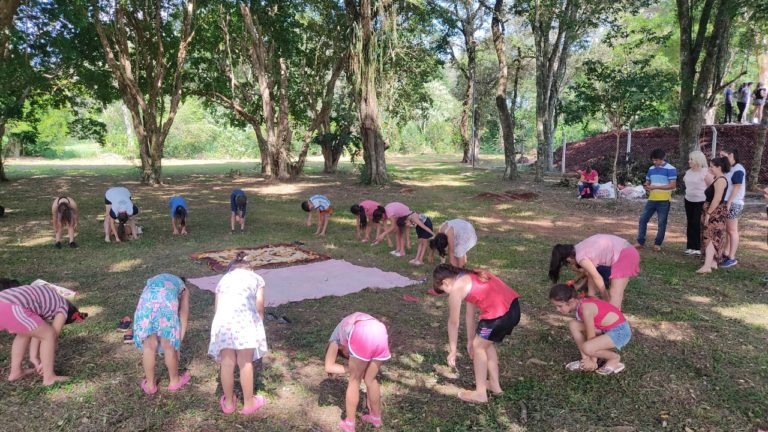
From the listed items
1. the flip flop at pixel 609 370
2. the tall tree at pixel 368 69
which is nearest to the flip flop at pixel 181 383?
the flip flop at pixel 609 370

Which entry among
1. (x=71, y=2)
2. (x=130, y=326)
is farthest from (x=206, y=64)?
(x=130, y=326)

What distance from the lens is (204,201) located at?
601 inches

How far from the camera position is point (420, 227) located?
7777 mm

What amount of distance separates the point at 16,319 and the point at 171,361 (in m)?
1.15

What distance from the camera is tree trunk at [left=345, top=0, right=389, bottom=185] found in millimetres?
16984

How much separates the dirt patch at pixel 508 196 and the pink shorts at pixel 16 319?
12.6 metres

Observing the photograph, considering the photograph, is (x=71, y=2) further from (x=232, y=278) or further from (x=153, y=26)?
(x=232, y=278)

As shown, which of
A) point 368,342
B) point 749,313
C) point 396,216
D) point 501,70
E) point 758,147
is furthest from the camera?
point 501,70

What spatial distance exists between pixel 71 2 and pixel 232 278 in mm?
14489

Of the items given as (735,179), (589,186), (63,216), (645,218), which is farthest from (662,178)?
(63,216)

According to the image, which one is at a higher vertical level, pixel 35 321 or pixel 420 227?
pixel 420 227

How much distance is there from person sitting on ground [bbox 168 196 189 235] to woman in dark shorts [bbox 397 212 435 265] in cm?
453

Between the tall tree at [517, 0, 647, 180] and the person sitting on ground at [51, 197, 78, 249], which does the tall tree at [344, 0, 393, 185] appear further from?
the person sitting on ground at [51, 197, 78, 249]

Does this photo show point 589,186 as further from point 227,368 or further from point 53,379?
point 53,379
